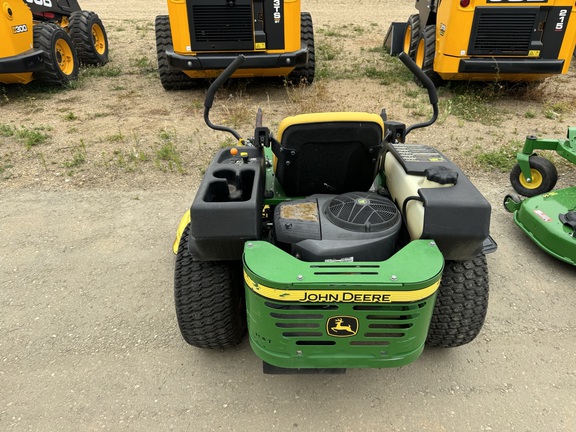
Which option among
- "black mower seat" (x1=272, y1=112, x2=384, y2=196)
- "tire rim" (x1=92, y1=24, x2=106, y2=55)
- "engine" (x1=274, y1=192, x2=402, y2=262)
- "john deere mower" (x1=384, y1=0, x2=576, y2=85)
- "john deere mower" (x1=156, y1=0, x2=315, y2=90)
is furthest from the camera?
"tire rim" (x1=92, y1=24, x2=106, y2=55)

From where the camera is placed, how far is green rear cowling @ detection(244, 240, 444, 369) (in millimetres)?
1599

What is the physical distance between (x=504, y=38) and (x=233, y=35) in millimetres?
3269

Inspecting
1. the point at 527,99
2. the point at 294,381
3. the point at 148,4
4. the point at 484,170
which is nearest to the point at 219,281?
the point at 294,381

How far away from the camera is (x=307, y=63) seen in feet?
21.0

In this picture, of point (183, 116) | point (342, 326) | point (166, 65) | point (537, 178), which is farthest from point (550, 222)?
point (166, 65)

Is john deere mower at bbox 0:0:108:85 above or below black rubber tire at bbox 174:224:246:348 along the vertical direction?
above

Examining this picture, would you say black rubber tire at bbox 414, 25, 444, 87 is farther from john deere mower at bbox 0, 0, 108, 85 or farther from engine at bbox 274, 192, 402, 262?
john deere mower at bbox 0, 0, 108, 85

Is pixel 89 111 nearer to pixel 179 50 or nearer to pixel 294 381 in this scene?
pixel 179 50

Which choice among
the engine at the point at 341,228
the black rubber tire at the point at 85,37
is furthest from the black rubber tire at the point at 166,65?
the engine at the point at 341,228

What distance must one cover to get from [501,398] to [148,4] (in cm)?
1675

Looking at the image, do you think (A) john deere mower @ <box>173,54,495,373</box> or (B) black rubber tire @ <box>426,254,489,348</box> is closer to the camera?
(A) john deere mower @ <box>173,54,495,373</box>

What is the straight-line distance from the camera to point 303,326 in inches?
66.7

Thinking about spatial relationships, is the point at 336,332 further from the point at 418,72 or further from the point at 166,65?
the point at 166,65

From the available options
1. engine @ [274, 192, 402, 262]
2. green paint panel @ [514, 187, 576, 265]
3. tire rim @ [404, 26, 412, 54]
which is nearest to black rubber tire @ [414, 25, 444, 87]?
tire rim @ [404, 26, 412, 54]
